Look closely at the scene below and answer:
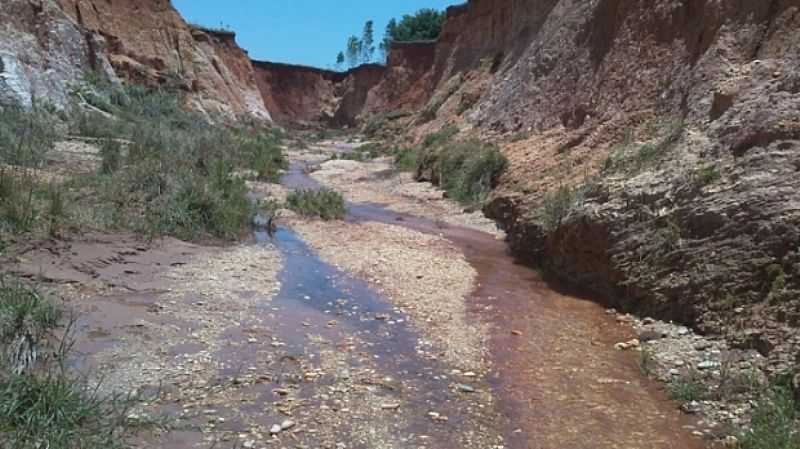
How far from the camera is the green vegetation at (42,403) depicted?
11.7 ft

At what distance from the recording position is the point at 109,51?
2753cm

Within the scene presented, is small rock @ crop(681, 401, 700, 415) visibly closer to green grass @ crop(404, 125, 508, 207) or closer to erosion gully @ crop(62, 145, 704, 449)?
erosion gully @ crop(62, 145, 704, 449)

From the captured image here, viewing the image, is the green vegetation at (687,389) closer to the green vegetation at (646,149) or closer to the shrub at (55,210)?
the green vegetation at (646,149)

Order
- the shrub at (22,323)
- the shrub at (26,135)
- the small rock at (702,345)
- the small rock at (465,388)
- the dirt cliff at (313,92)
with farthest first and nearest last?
the dirt cliff at (313,92), the shrub at (26,135), the small rock at (702,345), the small rock at (465,388), the shrub at (22,323)

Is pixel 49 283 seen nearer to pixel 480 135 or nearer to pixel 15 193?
pixel 15 193

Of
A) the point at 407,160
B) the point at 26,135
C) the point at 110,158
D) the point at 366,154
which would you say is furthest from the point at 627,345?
the point at 366,154

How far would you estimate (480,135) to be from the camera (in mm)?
21250

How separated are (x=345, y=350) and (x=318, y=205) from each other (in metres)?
8.92

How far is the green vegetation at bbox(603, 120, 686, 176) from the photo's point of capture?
9672mm

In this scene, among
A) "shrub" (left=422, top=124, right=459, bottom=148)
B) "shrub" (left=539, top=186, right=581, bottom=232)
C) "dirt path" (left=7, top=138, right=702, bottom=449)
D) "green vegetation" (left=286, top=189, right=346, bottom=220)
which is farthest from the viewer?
"shrub" (left=422, top=124, right=459, bottom=148)

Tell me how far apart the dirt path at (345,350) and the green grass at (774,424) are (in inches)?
16.3

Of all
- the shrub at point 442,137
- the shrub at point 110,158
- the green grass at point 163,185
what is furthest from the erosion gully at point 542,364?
the shrub at point 442,137

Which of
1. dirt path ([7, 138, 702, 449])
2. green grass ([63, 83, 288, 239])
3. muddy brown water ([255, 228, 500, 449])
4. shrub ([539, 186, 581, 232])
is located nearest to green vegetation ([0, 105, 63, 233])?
dirt path ([7, 138, 702, 449])

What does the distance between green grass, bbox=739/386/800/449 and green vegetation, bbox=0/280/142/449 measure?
434 cm
